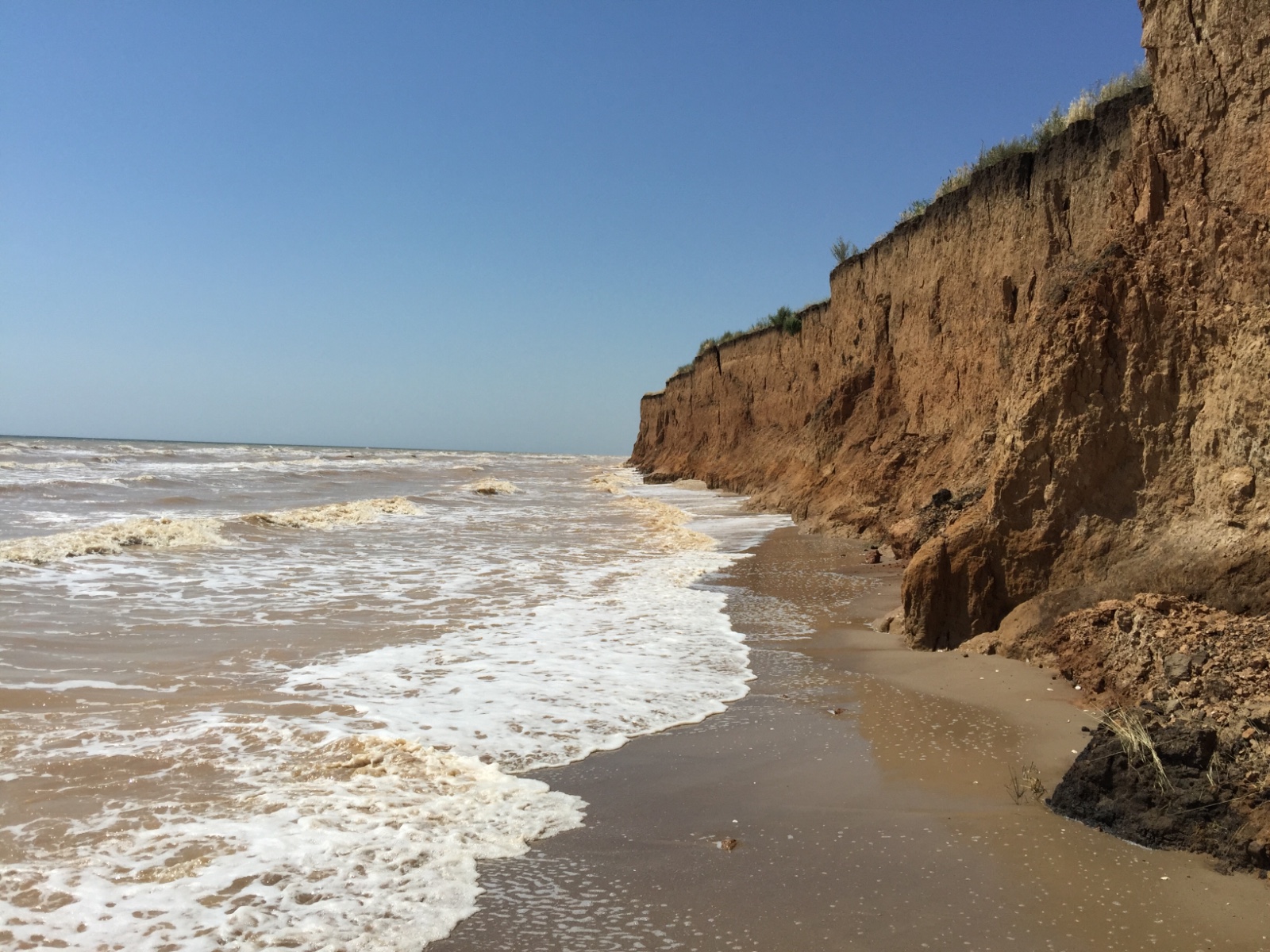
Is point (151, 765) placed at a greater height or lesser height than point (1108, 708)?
lesser

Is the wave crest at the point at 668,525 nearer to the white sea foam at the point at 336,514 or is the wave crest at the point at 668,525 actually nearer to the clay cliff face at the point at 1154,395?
the clay cliff face at the point at 1154,395

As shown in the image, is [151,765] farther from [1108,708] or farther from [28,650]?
[1108,708]

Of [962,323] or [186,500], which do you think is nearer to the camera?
[962,323]

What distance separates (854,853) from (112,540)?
39.6 feet

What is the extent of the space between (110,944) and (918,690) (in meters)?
4.47

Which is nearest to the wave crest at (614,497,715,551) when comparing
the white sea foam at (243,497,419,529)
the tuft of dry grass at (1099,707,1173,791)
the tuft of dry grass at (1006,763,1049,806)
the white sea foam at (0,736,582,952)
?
the white sea foam at (243,497,419,529)

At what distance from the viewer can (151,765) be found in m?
4.21

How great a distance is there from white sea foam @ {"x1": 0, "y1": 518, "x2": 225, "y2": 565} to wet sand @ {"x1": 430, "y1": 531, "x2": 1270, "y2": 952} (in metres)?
9.64

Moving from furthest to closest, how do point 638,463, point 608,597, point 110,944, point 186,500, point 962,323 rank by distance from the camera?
point 638,463
point 186,500
point 962,323
point 608,597
point 110,944

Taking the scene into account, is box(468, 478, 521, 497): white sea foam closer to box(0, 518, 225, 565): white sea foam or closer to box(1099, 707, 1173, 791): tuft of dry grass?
box(0, 518, 225, 565): white sea foam

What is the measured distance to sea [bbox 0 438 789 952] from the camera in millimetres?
3086

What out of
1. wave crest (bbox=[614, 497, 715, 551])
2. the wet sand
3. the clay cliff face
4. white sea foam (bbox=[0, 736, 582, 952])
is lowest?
white sea foam (bbox=[0, 736, 582, 952])

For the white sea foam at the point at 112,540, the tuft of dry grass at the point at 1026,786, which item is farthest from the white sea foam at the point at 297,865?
the white sea foam at the point at 112,540

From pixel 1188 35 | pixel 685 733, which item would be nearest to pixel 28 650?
pixel 685 733
